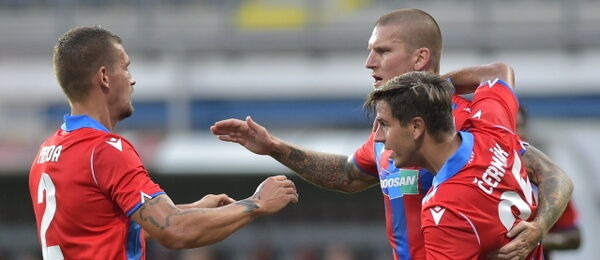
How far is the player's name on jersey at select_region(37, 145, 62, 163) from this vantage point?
4215 millimetres

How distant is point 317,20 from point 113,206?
10.7 metres

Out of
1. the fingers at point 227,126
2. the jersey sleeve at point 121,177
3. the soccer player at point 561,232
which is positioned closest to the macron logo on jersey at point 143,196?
the jersey sleeve at point 121,177

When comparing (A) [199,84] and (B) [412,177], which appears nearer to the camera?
(B) [412,177]

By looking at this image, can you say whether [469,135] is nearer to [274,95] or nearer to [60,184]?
[60,184]

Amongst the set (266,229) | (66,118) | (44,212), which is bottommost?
(266,229)

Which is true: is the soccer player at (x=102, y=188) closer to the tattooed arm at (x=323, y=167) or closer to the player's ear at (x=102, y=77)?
the player's ear at (x=102, y=77)

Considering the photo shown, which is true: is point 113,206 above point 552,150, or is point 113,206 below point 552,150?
above

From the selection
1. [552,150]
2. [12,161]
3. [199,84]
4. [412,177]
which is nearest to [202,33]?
[199,84]

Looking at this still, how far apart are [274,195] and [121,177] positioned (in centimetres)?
68

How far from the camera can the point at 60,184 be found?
164 inches

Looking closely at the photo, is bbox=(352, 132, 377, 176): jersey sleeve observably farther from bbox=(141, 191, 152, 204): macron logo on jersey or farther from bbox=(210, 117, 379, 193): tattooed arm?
bbox=(141, 191, 152, 204): macron logo on jersey

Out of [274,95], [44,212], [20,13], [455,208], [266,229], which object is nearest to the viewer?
[455,208]

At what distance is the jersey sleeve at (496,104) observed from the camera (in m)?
4.40

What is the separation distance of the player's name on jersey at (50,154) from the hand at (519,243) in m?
1.78
